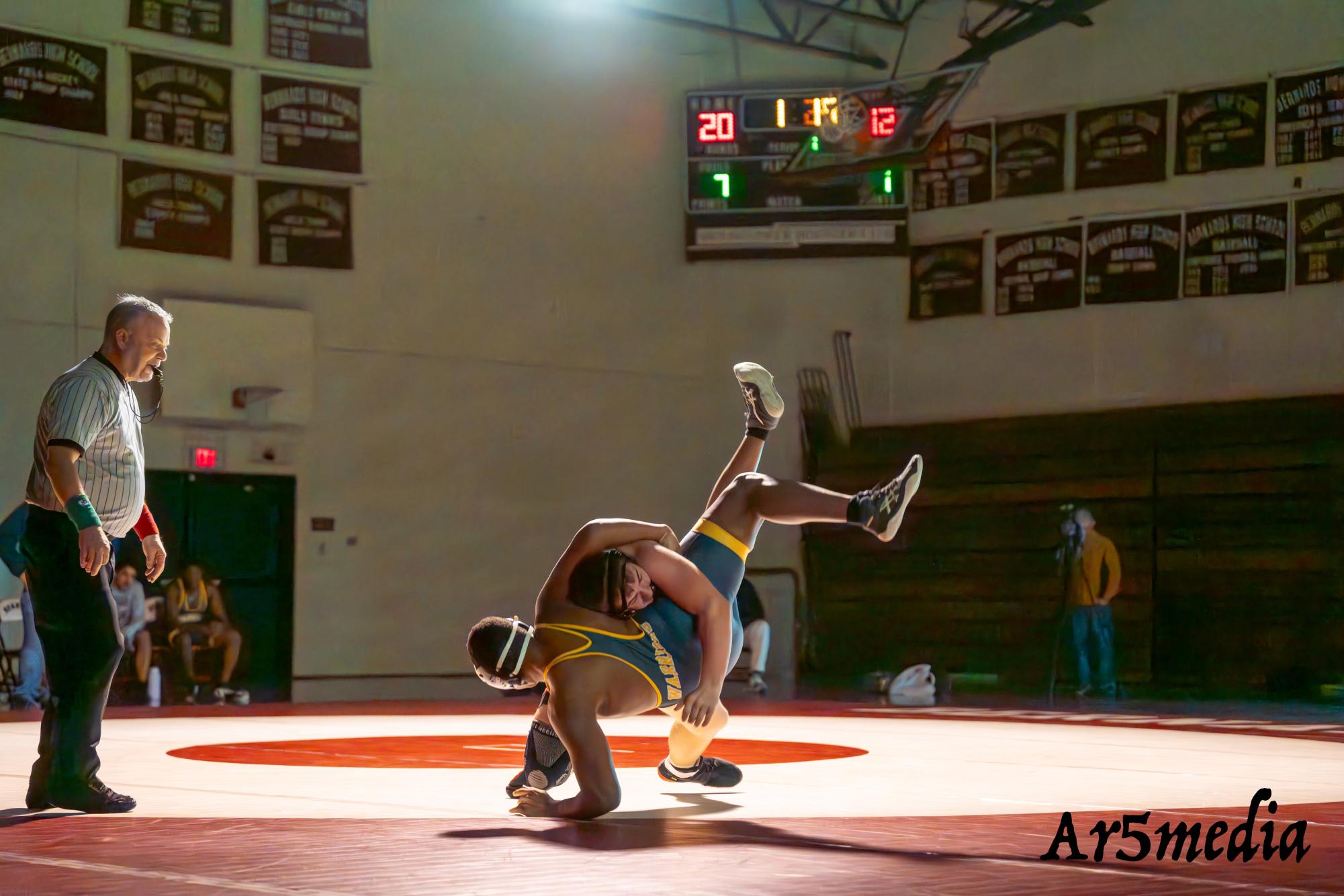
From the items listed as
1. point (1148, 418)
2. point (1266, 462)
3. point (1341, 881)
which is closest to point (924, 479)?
point (1148, 418)

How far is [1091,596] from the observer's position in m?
13.1

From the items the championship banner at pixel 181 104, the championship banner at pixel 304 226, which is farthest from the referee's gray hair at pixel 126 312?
the championship banner at pixel 304 226

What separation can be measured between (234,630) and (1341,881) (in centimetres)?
1114

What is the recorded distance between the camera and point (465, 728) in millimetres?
9594

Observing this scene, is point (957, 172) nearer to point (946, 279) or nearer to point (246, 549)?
point (946, 279)

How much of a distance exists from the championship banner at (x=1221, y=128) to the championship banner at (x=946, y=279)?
6.52ft

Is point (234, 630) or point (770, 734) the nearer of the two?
point (770, 734)

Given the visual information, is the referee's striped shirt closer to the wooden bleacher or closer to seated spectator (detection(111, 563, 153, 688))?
seated spectator (detection(111, 563, 153, 688))

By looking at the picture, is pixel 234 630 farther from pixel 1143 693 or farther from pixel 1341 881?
pixel 1341 881

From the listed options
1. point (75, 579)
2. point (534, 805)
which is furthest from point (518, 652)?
point (75, 579)

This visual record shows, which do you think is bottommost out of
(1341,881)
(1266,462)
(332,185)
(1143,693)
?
(1143,693)

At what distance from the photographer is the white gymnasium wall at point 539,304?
13023 mm

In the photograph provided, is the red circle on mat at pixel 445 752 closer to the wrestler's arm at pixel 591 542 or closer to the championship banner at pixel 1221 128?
the wrestler's arm at pixel 591 542

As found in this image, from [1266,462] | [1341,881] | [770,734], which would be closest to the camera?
[1341,881]
